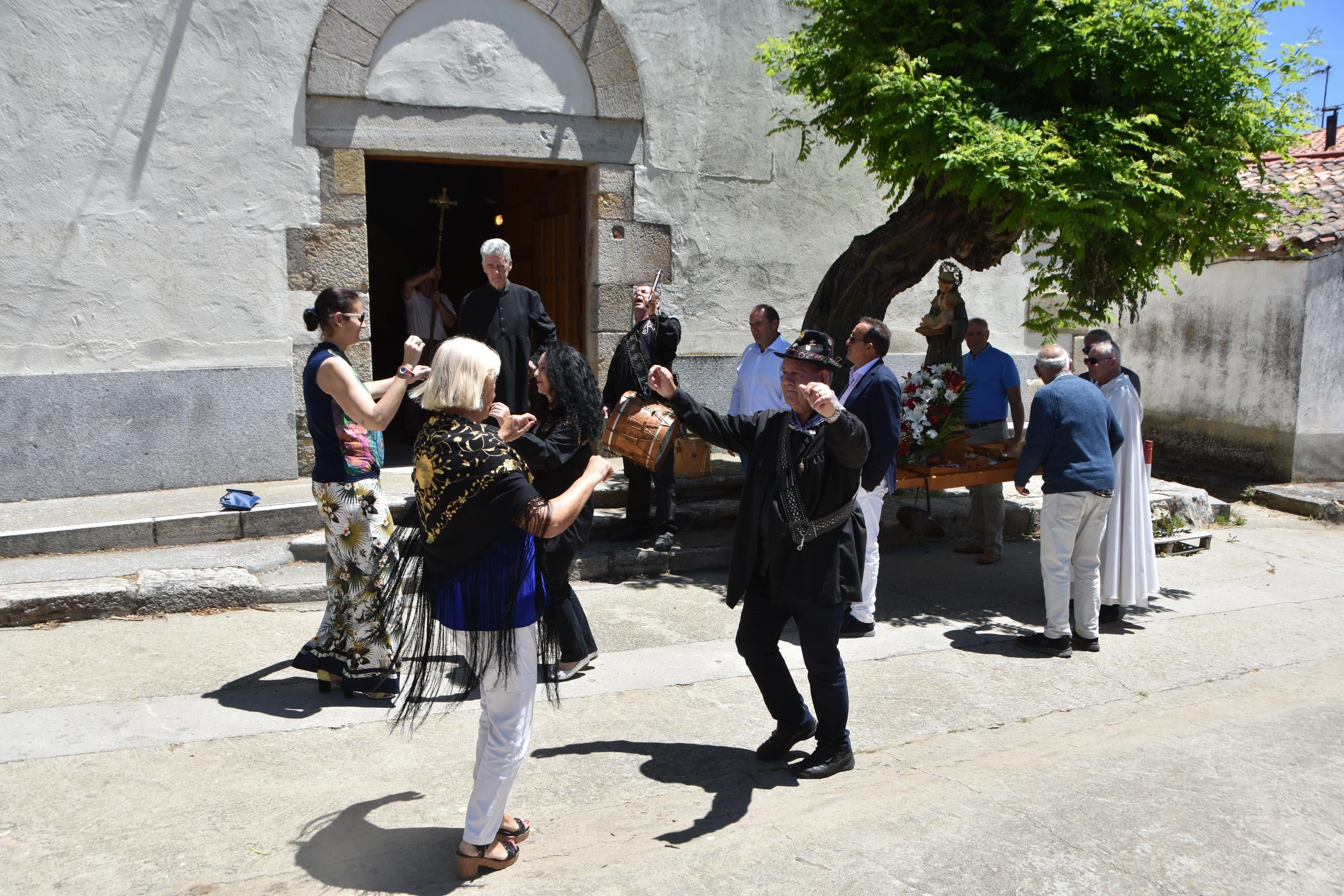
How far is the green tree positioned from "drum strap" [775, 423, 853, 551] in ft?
9.70

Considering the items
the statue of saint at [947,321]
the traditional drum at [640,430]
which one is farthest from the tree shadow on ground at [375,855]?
the statue of saint at [947,321]

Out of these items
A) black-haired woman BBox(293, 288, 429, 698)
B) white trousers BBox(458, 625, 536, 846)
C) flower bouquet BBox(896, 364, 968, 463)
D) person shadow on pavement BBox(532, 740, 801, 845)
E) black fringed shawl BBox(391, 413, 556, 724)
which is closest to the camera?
black fringed shawl BBox(391, 413, 556, 724)

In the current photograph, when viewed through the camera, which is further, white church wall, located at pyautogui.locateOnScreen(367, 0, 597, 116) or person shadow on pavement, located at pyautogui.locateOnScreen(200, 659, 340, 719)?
white church wall, located at pyautogui.locateOnScreen(367, 0, 597, 116)

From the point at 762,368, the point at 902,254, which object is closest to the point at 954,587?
the point at 762,368

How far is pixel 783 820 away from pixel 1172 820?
1.49 meters

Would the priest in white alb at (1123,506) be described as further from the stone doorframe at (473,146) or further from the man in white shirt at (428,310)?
the man in white shirt at (428,310)

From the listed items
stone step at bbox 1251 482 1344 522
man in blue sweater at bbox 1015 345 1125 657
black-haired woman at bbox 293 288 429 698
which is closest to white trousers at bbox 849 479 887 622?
man in blue sweater at bbox 1015 345 1125 657

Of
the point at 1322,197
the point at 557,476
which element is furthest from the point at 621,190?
the point at 1322,197

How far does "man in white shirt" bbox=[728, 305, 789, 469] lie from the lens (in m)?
7.05

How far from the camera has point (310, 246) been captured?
26.5 ft

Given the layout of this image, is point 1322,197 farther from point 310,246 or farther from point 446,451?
point 446,451

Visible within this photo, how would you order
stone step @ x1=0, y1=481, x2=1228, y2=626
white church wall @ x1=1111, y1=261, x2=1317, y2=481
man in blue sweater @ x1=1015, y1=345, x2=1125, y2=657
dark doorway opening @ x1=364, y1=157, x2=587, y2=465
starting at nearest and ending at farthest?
stone step @ x1=0, y1=481, x2=1228, y2=626 → man in blue sweater @ x1=1015, y1=345, x2=1125, y2=657 → dark doorway opening @ x1=364, y1=157, x2=587, y2=465 → white church wall @ x1=1111, y1=261, x2=1317, y2=481

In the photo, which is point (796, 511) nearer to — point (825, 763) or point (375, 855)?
point (825, 763)

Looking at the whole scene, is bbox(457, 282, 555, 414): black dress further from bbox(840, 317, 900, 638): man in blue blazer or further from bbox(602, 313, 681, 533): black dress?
bbox(840, 317, 900, 638): man in blue blazer
